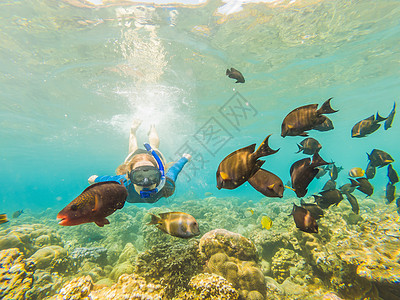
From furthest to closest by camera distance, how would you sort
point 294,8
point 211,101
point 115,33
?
point 211,101 < point 115,33 < point 294,8

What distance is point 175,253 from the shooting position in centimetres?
363

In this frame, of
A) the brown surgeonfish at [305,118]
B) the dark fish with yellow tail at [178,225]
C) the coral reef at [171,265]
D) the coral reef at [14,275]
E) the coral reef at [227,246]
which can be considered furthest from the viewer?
the coral reef at [227,246]

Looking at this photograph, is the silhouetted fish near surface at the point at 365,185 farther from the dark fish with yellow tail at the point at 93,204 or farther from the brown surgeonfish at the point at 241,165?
the dark fish with yellow tail at the point at 93,204

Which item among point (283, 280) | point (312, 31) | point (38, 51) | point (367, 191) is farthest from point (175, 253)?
point (38, 51)

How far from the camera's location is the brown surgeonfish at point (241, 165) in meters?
1.46

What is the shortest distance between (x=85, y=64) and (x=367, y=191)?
17.5m

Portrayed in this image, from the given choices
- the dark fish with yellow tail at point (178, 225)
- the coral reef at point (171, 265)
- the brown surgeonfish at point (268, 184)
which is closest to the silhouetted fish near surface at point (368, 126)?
the brown surgeonfish at point (268, 184)

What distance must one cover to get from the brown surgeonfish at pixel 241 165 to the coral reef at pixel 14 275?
5.11 meters

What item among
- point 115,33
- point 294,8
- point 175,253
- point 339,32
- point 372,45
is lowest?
point 175,253

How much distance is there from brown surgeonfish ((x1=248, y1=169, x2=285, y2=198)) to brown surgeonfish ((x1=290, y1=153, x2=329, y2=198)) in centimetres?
26

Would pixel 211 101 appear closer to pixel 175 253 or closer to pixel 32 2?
pixel 32 2

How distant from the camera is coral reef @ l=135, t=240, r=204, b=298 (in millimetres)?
3098

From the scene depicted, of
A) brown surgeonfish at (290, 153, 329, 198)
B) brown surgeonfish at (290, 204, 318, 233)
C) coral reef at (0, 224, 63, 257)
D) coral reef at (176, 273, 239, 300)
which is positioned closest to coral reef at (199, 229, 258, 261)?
coral reef at (176, 273, 239, 300)

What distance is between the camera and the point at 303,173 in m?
1.83
